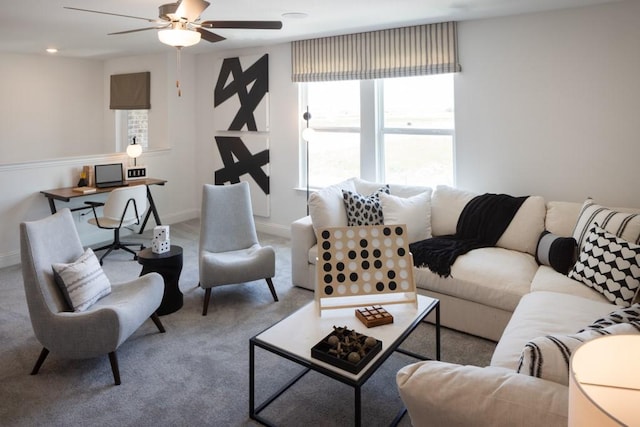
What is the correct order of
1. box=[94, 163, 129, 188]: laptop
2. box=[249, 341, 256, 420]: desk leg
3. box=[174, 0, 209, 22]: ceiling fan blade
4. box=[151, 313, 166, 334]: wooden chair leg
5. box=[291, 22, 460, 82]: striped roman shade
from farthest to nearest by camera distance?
box=[94, 163, 129, 188]: laptop
box=[291, 22, 460, 82]: striped roman shade
box=[151, 313, 166, 334]: wooden chair leg
box=[174, 0, 209, 22]: ceiling fan blade
box=[249, 341, 256, 420]: desk leg

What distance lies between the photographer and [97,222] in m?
4.56

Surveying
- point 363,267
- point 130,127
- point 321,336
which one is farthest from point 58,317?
point 130,127

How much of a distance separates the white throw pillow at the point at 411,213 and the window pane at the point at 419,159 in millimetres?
777

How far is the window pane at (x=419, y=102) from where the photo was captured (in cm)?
437

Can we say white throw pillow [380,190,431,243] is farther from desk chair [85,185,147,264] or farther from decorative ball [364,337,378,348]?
desk chair [85,185,147,264]

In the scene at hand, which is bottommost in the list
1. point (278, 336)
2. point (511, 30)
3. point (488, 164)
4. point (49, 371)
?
point (49, 371)

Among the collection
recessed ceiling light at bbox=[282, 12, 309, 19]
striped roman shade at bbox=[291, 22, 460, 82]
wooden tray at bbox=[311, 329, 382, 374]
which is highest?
recessed ceiling light at bbox=[282, 12, 309, 19]

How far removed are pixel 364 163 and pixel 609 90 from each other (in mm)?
2328

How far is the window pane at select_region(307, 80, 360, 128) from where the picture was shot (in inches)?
196

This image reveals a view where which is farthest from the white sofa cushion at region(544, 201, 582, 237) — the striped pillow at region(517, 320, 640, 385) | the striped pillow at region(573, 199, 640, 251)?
the striped pillow at region(517, 320, 640, 385)

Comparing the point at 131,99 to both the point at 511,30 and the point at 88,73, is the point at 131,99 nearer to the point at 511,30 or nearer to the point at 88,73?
the point at 88,73

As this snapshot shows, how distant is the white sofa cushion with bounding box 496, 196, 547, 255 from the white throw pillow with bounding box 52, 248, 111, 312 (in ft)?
9.64

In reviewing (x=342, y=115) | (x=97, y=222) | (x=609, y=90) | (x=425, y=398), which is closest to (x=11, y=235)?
(x=97, y=222)

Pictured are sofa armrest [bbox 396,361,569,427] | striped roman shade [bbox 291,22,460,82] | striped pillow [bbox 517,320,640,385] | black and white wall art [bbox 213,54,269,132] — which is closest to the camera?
sofa armrest [bbox 396,361,569,427]
